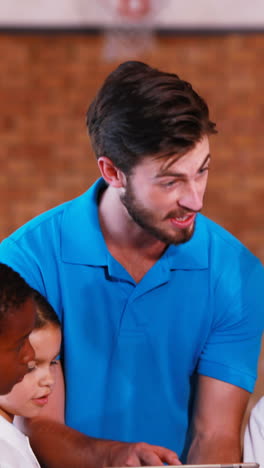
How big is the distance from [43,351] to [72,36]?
2959 millimetres

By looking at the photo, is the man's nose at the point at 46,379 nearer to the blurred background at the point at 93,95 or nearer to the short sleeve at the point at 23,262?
the short sleeve at the point at 23,262

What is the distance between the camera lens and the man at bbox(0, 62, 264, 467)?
124 centimetres

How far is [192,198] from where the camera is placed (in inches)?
45.3

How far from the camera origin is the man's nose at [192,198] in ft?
3.77

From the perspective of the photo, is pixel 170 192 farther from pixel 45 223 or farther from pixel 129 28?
pixel 129 28

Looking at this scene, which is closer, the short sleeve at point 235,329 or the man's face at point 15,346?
the man's face at point 15,346

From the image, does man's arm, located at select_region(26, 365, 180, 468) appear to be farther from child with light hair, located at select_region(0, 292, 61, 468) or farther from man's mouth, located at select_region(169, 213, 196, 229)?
man's mouth, located at select_region(169, 213, 196, 229)

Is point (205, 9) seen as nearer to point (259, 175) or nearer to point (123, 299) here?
point (259, 175)

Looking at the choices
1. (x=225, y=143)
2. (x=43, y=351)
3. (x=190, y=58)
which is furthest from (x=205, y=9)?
(x=43, y=351)

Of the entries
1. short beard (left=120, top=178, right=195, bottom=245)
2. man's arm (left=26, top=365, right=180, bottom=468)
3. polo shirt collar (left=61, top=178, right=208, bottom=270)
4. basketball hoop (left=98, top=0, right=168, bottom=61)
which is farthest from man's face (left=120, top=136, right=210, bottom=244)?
basketball hoop (left=98, top=0, right=168, bottom=61)

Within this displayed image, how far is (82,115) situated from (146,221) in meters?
2.70

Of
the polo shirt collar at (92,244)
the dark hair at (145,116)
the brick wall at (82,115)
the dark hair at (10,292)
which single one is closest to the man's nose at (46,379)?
the dark hair at (10,292)

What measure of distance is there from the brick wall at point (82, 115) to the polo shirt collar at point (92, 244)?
2.54 m

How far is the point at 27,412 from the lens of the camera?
1.05 m
